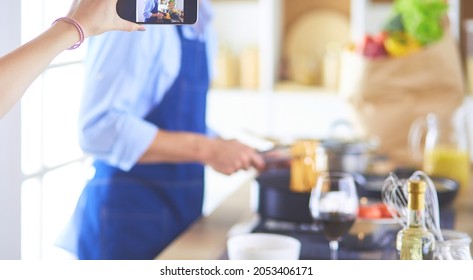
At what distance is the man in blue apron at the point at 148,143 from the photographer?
3.11ft

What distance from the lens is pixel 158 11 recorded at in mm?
699

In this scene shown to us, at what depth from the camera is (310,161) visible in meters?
1.34

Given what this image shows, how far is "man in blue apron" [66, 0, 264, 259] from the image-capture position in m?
0.95

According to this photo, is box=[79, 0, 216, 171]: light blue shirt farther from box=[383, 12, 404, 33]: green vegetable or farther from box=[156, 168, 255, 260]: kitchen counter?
box=[383, 12, 404, 33]: green vegetable

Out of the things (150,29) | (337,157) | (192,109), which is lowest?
(337,157)

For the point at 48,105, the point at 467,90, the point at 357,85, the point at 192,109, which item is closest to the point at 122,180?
the point at 192,109

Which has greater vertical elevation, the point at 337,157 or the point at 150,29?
the point at 150,29

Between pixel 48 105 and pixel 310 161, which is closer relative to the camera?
pixel 48 105

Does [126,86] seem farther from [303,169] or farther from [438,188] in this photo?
[438,188]

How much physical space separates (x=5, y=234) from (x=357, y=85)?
5.15 feet

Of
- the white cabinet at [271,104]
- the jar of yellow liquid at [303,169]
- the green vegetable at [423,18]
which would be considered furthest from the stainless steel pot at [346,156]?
the white cabinet at [271,104]

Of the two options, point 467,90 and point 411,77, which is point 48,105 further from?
point 467,90

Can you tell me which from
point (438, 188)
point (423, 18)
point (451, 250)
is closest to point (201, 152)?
point (438, 188)

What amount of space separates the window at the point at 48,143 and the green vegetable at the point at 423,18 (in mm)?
1407
